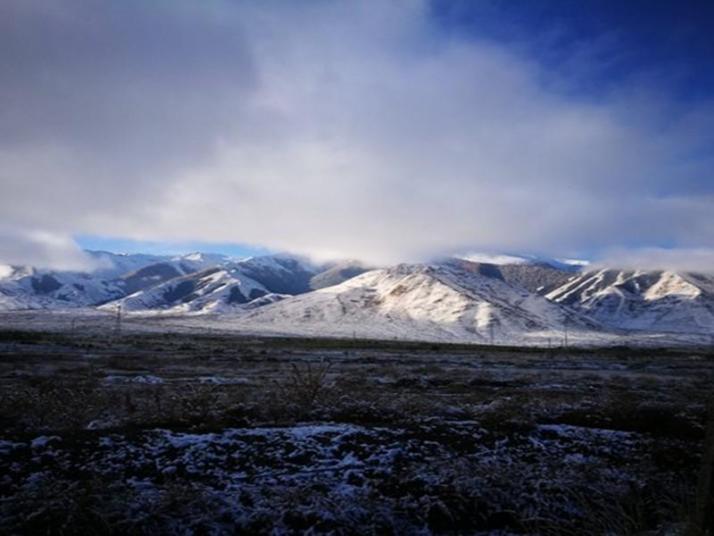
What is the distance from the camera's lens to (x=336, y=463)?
13.9 metres

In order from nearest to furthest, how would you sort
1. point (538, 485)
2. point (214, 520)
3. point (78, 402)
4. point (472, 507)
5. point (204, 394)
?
point (214, 520) < point (472, 507) < point (538, 485) < point (78, 402) < point (204, 394)

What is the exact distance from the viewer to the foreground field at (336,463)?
10.8 meters

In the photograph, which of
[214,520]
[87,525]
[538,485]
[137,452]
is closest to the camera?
[87,525]

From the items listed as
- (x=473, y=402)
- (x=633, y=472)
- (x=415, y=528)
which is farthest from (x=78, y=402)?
(x=633, y=472)

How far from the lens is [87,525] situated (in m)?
9.92

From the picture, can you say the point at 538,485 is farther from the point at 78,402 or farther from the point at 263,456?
the point at 78,402

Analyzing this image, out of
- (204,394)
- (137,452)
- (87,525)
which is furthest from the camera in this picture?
(204,394)

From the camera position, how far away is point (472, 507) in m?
11.7

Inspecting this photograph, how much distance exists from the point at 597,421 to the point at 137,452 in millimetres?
17491

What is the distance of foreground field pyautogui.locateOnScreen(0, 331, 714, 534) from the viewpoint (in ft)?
35.4

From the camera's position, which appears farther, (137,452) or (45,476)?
(137,452)

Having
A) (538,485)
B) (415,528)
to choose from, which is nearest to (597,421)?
(538,485)

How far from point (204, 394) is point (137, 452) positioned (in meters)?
8.89

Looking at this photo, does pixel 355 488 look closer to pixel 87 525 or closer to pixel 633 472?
pixel 87 525
